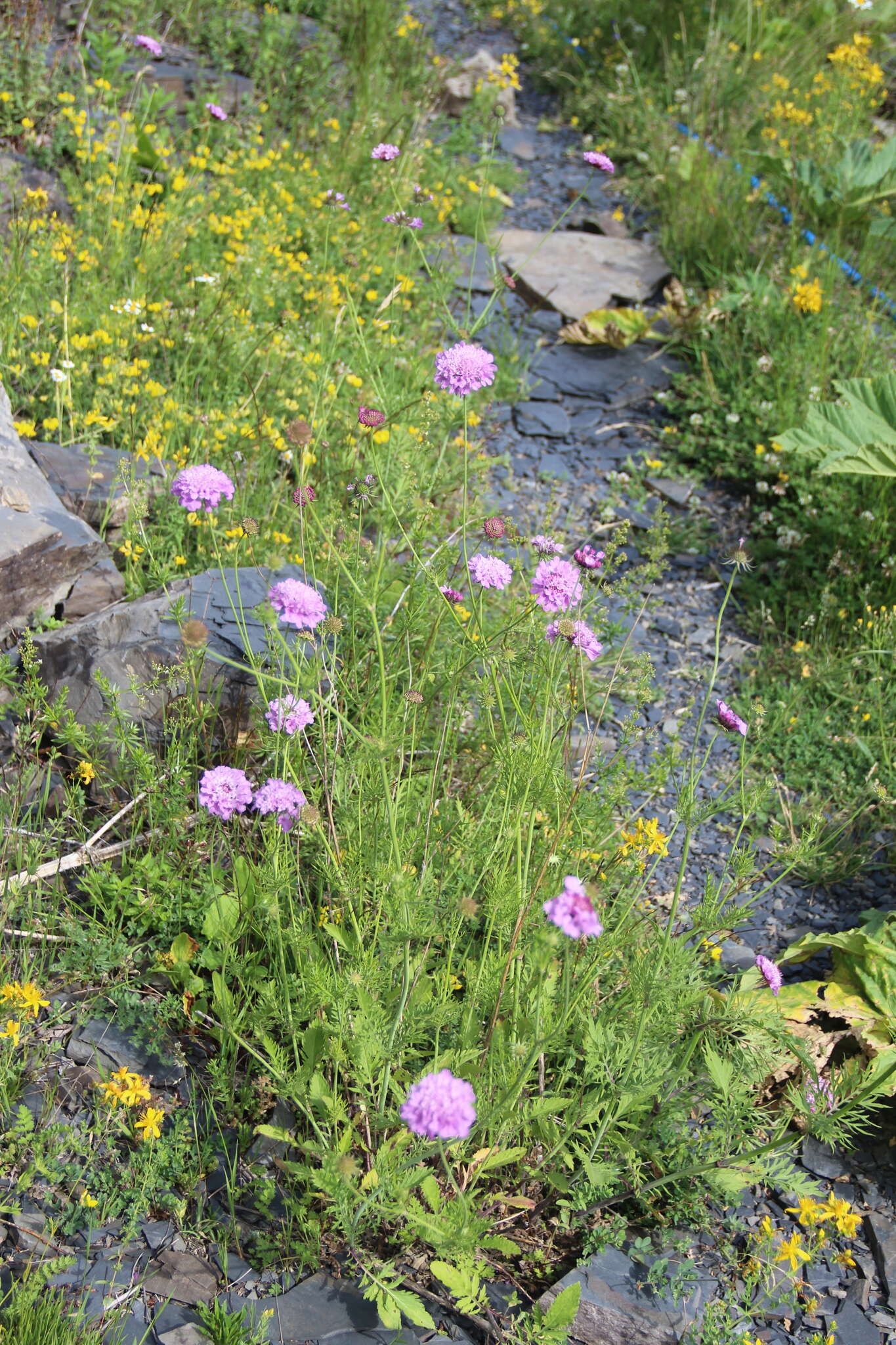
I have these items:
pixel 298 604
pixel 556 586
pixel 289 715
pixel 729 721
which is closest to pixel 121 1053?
pixel 289 715

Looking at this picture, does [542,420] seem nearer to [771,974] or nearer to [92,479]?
[92,479]

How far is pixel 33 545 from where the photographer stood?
2795mm

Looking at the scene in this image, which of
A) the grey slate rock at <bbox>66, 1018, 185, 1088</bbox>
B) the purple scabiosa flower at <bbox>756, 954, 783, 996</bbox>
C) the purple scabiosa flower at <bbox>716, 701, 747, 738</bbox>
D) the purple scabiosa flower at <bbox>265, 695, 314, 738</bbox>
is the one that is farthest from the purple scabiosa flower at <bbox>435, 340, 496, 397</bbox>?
the grey slate rock at <bbox>66, 1018, 185, 1088</bbox>

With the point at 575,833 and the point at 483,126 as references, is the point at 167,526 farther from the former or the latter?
the point at 483,126

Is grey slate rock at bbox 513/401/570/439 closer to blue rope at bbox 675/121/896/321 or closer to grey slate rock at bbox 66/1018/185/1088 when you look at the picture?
blue rope at bbox 675/121/896/321

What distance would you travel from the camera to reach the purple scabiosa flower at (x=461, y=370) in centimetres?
220

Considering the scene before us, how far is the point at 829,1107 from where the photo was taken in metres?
2.03

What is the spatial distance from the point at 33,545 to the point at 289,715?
1.18 m

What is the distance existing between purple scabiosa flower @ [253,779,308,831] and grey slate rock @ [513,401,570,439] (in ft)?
10.0

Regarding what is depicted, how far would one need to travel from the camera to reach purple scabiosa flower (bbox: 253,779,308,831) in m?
2.00

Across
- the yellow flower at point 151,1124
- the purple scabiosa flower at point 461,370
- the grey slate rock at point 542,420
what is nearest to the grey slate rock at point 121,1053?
the yellow flower at point 151,1124

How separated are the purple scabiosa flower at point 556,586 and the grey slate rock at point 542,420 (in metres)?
2.77

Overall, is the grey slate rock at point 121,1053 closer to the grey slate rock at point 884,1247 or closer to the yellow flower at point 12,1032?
the yellow flower at point 12,1032

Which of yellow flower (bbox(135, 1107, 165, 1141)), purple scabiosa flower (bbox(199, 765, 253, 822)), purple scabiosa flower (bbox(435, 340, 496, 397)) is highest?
purple scabiosa flower (bbox(435, 340, 496, 397))
